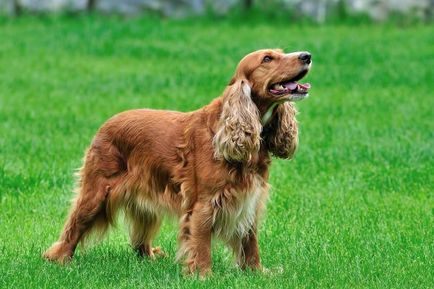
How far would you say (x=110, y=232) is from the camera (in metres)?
7.75

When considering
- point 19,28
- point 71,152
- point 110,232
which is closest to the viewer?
point 110,232

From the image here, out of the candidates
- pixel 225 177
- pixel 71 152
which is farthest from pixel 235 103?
pixel 71 152

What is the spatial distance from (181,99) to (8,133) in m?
3.30

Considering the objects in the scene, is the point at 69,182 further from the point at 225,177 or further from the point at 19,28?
the point at 19,28

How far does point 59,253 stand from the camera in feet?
23.9

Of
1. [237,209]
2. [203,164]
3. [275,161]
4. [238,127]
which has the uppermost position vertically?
[238,127]

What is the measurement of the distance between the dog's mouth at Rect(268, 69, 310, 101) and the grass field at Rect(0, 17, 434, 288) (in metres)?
1.14

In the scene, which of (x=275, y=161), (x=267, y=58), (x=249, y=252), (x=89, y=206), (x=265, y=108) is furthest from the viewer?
(x=275, y=161)

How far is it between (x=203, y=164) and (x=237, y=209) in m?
0.35

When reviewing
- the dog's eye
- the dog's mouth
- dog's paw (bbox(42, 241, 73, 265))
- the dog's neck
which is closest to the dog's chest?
the dog's neck

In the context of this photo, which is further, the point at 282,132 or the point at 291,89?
the point at 282,132

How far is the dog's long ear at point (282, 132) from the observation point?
685 cm

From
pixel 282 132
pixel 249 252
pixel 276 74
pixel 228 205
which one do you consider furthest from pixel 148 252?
pixel 276 74

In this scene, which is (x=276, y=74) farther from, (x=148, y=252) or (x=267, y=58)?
(x=148, y=252)
